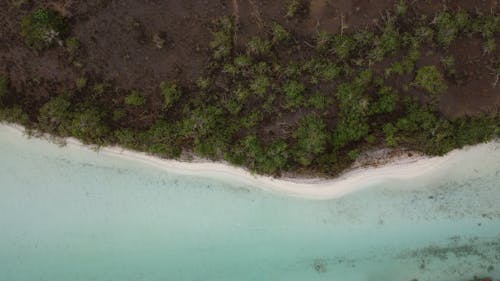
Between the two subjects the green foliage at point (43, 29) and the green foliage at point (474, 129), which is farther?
the green foliage at point (474, 129)

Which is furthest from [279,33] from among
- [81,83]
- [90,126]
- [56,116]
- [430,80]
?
[56,116]

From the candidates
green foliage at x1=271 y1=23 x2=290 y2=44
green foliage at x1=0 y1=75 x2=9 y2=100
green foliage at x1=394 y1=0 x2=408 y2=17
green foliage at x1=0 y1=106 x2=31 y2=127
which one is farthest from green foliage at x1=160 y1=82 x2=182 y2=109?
green foliage at x1=394 y1=0 x2=408 y2=17

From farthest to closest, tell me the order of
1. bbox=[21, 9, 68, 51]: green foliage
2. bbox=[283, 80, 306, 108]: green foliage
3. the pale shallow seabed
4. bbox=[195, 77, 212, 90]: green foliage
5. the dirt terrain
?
the pale shallow seabed
the dirt terrain
bbox=[195, 77, 212, 90]: green foliage
bbox=[283, 80, 306, 108]: green foliage
bbox=[21, 9, 68, 51]: green foliage

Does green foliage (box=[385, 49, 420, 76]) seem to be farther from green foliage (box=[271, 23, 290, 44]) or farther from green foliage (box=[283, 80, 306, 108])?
green foliage (box=[271, 23, 290, 44])

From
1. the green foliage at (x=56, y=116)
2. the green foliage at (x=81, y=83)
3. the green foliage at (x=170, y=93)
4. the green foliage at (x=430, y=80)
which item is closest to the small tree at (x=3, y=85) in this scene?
the green foliage at (x=56, y=116)

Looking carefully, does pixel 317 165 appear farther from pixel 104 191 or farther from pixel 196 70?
pixel 104 191

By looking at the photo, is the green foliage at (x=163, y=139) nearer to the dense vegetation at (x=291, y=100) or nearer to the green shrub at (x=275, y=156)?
the dense vegetation at (x=291, y=100)

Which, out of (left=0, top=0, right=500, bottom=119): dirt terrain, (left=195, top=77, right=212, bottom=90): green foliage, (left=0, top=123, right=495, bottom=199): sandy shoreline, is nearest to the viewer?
(left=195, top=77, right=212, bottom=90): green foliage
